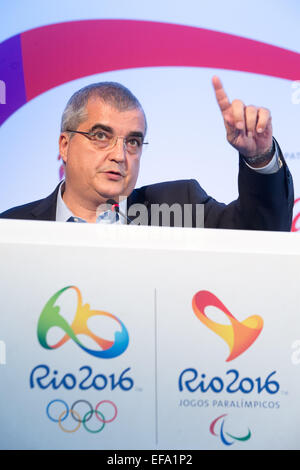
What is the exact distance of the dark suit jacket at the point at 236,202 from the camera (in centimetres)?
212

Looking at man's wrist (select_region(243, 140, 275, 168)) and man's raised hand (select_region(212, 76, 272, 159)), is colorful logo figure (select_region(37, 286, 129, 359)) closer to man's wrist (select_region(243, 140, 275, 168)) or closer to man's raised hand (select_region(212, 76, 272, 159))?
man's raised hand (select_region(212, 76, 272, 159))

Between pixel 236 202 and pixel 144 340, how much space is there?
1.18 meters

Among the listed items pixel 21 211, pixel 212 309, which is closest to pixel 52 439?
pixel 212 309

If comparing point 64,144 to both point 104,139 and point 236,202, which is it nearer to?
point 104,139

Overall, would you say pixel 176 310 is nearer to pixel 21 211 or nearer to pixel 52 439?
pixel 52 439

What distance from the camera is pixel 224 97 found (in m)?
1.71

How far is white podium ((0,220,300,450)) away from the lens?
49.6 inches

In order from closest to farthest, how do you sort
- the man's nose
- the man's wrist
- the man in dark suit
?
the man's wrist
the man in dark suit
the man's nose
